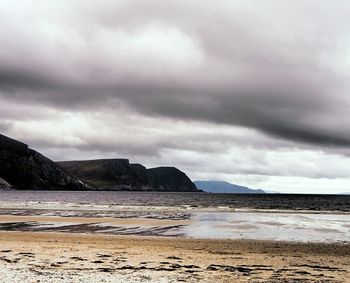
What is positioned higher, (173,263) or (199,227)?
(173,263)

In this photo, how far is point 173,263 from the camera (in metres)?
19.9

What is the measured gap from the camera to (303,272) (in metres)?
18.6

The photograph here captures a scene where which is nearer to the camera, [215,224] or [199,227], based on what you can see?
[199,227]

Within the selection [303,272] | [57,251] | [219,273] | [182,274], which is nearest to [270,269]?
[303,272]

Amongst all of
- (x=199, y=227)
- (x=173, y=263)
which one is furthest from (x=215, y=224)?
(x=173, y=263)

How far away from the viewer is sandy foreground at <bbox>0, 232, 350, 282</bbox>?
16.4 metres

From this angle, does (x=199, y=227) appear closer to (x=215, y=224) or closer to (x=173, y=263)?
(x=215, y=224)

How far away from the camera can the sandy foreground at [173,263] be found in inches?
647

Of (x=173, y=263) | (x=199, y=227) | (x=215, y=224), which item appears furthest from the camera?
(x=215, y=224)

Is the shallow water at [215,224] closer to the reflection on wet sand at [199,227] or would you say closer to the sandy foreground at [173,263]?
the reflection on wet sand at [199,227]

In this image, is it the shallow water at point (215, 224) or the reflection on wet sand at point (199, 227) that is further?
the shallow water at point (215, 224)

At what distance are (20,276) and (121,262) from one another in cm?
541

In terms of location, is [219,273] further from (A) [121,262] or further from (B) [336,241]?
(B) [336,241]

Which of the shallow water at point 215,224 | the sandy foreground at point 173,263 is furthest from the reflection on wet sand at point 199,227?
the sandy foreground at point 173,263
